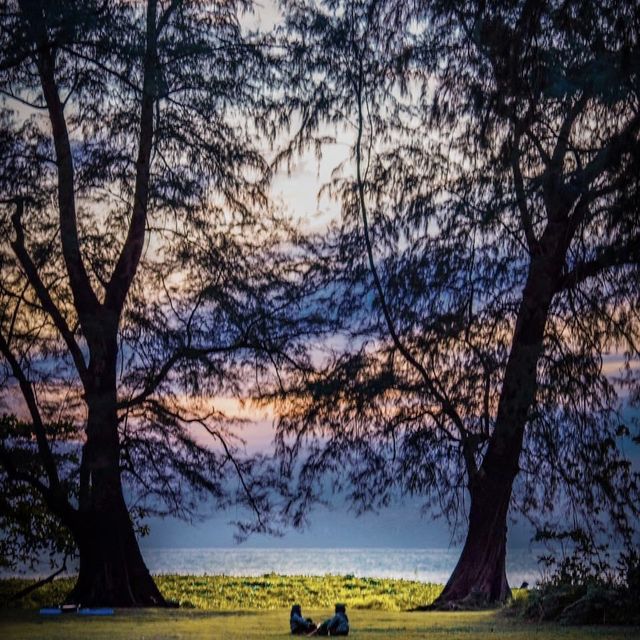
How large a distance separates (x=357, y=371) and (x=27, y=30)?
697 centimetres

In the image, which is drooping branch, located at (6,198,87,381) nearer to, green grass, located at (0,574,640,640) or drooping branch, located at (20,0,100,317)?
drooping branch, located at (20,0,100,317)

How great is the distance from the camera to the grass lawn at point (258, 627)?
10.0 meters

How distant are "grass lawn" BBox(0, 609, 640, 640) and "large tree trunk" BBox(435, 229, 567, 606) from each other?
214 cm

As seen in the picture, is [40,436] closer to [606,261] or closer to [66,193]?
[66,193]

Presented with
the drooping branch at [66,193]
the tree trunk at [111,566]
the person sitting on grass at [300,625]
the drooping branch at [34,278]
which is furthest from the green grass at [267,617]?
the drooping branch at [66,193]

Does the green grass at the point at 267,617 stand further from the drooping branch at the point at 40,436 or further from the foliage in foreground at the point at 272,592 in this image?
the drooping branch at the point at 40,436

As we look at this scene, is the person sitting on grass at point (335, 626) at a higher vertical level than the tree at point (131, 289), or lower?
lower

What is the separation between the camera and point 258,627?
11.0 metres

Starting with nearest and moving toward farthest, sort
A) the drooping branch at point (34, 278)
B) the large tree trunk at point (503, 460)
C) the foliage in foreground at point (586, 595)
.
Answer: the foliage in foreground at point (586, 595), the large tree trunk at point (503, 460), the drooping branch at point (34, 278)

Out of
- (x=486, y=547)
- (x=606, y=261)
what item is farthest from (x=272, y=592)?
(x=606, y=261)

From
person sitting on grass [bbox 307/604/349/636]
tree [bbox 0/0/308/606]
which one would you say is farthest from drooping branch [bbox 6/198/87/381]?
person sitting on grass [bbox 307/604/349/636]

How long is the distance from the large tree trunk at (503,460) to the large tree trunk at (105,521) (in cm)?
459

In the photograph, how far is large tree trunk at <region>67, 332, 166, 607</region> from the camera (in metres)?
16.0

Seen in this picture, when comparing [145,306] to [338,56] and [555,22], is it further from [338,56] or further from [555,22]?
[555,22]
